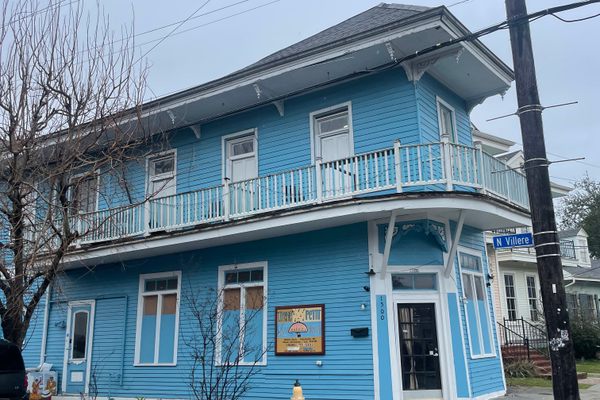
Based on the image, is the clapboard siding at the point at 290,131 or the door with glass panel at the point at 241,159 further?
the door with glass panel at the point at 241,159

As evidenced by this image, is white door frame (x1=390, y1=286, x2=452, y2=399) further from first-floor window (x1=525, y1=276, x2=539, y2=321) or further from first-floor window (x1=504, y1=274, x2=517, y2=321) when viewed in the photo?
first-floor window (x1=525, y1=276, x2=539, y2=321)

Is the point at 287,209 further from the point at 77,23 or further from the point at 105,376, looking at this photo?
the point at 105,376

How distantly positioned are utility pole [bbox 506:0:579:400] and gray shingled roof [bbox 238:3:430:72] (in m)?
4.27

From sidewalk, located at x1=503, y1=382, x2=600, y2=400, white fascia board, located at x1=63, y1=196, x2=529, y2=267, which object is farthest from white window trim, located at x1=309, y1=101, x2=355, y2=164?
sidewalk, located at x1=503, y1=382, x2=600, y2=400

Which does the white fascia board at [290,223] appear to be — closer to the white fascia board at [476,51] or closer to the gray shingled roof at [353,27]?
the white fascia board at [476,51]

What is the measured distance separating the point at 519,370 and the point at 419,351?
6397 mm

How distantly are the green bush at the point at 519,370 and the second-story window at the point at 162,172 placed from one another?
10597mm

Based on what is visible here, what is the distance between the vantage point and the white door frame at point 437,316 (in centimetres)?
1148

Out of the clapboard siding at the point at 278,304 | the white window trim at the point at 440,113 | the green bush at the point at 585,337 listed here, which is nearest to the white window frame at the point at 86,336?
the clapboard siding at the point at 278,304

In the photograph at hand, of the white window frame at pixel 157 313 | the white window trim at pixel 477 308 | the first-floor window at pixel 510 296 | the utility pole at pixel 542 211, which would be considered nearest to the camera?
the utility pole at pixel 542 211

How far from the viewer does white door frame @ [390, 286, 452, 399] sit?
11.5 meters

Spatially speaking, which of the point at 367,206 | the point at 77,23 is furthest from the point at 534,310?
the point at 77,23

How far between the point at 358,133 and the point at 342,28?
341 cm

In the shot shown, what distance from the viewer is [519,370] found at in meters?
16.5
